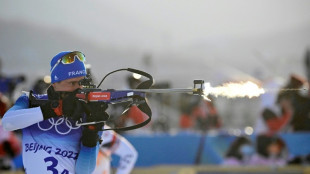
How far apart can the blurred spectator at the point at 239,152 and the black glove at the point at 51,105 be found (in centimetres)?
870

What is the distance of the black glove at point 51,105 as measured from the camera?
15.4 feet

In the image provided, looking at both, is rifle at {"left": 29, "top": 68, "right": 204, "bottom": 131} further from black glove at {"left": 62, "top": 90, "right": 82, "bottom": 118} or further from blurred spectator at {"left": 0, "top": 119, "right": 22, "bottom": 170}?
blurred spectator at {"left": 0, "top": 119, "right": 22, "bottom": 170}

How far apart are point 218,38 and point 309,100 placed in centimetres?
5687

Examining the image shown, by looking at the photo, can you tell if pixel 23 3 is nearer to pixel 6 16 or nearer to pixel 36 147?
pixel 6 16

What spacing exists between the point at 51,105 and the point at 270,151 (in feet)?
29.5

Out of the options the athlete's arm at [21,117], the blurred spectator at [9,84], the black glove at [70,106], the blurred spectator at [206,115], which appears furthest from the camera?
the blurred spectator at [206,115]

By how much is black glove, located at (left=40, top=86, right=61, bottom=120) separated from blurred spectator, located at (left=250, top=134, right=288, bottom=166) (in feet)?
29.1

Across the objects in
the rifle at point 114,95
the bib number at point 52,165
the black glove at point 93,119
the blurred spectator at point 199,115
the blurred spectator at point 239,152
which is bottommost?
the blurred spectator at point 239,152

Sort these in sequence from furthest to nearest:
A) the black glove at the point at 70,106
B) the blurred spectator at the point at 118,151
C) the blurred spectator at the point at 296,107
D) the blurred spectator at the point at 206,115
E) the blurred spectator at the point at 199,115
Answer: the blurred spectator at the point at 199,115
the blurred spectator at the point at 206,115
the blurred spectator at the point at 296,107
the blurred spectator at the point at 118,151
the black glove at the point at 70,106

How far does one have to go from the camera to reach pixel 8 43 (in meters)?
19.0

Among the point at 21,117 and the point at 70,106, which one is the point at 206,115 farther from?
the point at 70,106

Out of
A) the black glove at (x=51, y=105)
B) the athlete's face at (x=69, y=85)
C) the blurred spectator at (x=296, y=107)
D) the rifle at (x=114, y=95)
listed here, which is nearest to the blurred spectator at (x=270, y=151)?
the blurred spectator at (x=296, y=107)

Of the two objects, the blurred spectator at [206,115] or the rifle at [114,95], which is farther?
the blurred spectator at [206,115]

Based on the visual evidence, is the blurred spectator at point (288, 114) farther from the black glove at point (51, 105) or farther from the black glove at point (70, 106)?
the black glove at point (70, 106)
